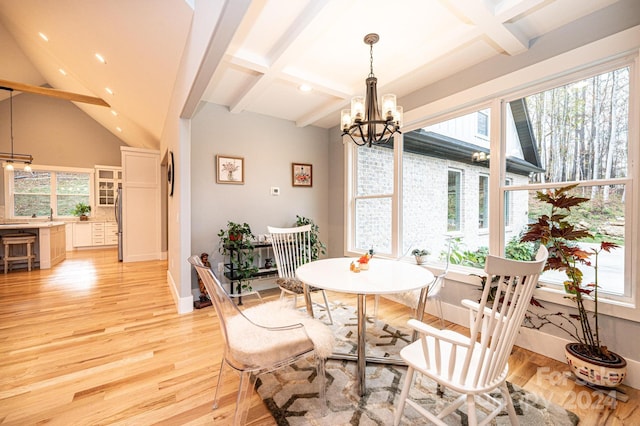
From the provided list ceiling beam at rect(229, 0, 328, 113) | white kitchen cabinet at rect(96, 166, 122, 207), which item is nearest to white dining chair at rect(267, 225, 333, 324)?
ceiling beam at rect(229, 0, 328, 113)

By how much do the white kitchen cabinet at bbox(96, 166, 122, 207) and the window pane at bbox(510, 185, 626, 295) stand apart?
9.53 meters

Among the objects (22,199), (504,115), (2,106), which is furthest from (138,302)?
(2,106)

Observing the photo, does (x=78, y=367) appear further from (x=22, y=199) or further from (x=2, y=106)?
(x=2, y=106)

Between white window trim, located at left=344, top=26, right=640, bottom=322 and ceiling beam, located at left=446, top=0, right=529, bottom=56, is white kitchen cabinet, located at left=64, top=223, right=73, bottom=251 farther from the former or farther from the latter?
ceiling beam, located at left=446, top=0, right=529, bottom=56

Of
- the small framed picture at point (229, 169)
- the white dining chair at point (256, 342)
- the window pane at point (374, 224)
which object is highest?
the small framed picture at point (229, 169)

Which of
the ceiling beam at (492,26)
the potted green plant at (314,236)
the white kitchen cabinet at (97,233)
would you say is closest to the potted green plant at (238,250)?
the potted green plant at (314,236)

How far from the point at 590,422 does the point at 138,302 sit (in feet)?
14.0

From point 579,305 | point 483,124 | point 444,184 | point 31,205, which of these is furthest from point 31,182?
point 579,305

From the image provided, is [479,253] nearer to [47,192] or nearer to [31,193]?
[47,192]

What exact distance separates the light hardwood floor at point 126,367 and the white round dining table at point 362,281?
2.32 ft

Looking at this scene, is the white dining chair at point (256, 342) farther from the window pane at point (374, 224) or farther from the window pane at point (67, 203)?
the window pane at point (67, 203)

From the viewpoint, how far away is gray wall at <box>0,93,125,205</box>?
6941 millimetres

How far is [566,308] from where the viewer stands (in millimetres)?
2045

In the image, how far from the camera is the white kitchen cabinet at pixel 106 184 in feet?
24.7
